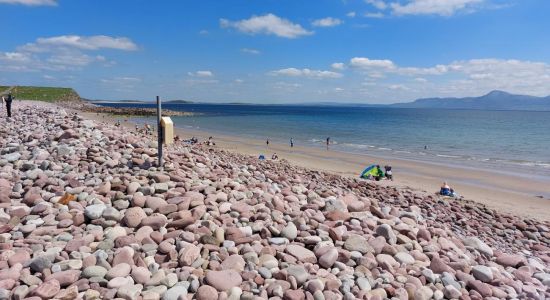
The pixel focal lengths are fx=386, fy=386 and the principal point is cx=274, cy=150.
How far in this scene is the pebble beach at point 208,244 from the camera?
13.8ft

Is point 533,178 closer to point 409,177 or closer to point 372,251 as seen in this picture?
point 409,177

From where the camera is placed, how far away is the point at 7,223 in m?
5.29

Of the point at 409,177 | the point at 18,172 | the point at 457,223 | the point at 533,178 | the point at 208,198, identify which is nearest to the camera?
the point at 208,198

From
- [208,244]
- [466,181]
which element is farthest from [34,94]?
[208,244]

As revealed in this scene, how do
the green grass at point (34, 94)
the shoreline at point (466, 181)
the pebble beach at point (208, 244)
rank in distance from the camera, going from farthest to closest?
the green grass at point (34, 94)
the shoreline at point (466, 181)
the pebble beach at point (208, 244)

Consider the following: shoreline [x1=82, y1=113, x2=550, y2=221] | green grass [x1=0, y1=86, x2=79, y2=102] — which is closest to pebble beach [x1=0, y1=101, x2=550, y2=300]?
shoreline [x1=82, y1=113, x2=550, y2=221]

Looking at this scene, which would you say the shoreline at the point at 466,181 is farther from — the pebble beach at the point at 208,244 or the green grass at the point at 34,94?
the green grass at the point at 34,94

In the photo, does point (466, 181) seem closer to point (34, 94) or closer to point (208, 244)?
point (208, 244)

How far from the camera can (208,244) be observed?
16.3 ft

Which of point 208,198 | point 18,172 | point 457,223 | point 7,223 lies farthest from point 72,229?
point 457,223

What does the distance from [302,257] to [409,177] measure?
1525 centimetres

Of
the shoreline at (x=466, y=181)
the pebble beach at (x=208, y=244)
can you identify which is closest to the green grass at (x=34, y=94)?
the shoreline at (x=466, y=181)

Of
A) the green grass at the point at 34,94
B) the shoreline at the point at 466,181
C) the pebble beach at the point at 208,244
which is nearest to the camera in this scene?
the pebble beach at the point at 208,244

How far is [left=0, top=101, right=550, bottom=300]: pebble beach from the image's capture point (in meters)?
4.20
